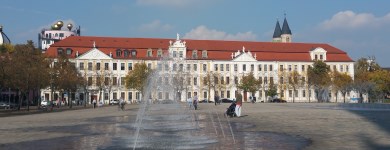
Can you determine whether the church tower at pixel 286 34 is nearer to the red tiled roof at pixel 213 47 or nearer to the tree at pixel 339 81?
the red tiled roof at pixel 213 47

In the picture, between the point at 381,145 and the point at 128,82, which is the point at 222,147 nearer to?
the point at 381,145

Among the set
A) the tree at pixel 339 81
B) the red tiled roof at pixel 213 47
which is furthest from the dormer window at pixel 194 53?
the tree at pixel 339 81

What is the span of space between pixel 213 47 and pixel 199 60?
17.2ft

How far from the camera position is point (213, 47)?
10956 cm

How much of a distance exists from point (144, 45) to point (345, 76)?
1721 inches

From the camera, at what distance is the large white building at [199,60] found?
100750mm

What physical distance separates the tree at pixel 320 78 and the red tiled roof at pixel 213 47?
706 centimetres

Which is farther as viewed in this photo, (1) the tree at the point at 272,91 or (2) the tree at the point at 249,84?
(1) the tree at the point at 272,91

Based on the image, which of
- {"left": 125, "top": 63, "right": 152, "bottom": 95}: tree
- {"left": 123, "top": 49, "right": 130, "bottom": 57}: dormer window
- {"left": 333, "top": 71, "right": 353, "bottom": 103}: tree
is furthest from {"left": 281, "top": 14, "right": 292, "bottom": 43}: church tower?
{"left": 125, "top": 63, "right": 152, "bottom": 95}: tree

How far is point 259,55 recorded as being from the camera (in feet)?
361

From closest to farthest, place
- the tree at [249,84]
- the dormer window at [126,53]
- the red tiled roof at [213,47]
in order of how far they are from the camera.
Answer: the tree at [249,84], the red tiled roof at [213,47], the dormer window at [126,53]

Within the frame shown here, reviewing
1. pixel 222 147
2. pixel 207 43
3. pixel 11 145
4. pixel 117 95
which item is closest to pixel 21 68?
pixel 11 145

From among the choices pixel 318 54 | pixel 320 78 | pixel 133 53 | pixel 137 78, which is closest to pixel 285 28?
pixel 318 54

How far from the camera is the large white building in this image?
10075 centimetres
